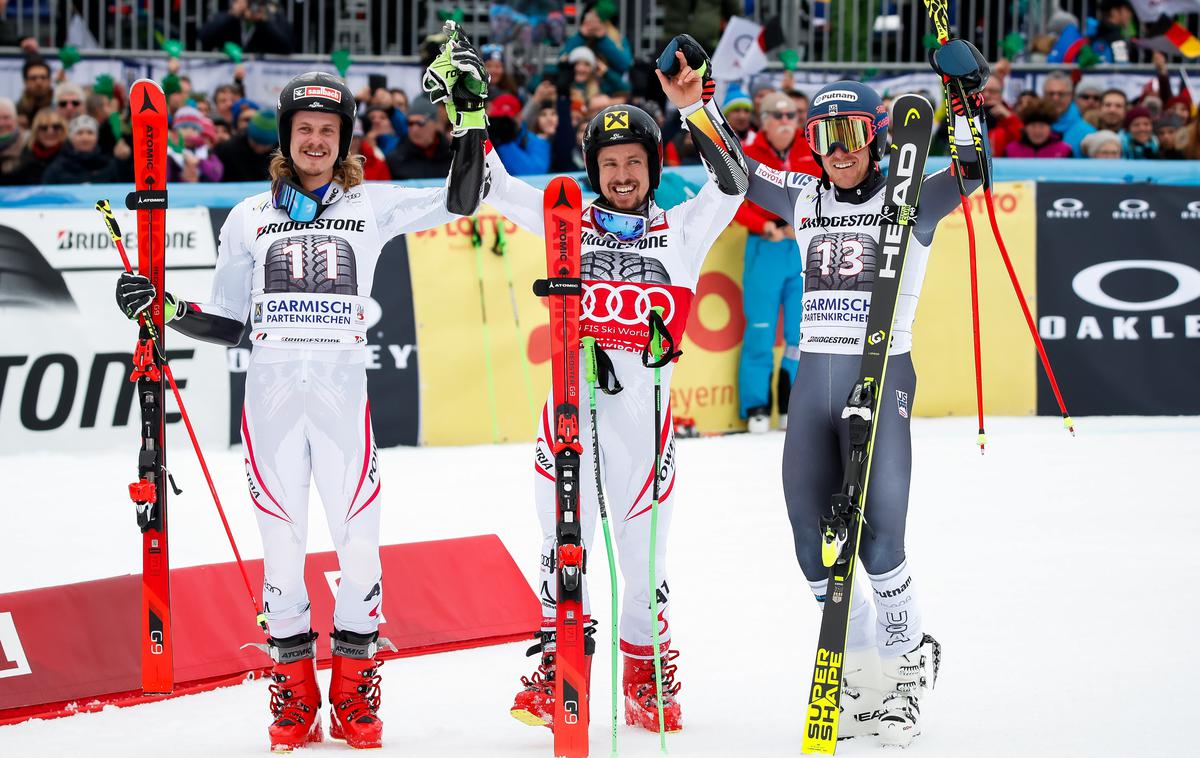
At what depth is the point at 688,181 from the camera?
34.8ft

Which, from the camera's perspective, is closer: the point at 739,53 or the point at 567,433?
the point at 567,433

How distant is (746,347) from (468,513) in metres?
3.16

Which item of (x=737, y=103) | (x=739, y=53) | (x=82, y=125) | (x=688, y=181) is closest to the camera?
(x=82, y=125)

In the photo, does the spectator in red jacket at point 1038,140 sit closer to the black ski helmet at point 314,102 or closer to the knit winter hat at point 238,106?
the knit winter hat at point 238,106

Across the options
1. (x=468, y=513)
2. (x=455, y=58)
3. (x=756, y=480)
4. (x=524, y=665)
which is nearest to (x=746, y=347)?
(x=756, y=480)

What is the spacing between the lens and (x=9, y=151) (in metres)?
10.5

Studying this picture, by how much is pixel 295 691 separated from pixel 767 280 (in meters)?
6.21

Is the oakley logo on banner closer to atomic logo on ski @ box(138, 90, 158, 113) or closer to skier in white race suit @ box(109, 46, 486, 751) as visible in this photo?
skier in white race suit @ box(109, 46, 486, 751)

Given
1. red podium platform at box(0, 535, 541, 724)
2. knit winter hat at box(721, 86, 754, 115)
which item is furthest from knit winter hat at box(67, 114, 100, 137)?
red podium platform at box(0, 535, 541, 724)

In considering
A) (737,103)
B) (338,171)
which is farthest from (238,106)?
(338,171)

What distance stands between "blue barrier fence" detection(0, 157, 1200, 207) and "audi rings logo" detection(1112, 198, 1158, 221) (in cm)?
17

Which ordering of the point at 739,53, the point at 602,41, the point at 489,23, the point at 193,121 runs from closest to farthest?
the point at 193,121 < the point at 739,53 < the point at 602,41 < the point at 489,23

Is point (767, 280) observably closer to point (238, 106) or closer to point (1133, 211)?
point (1133, 211)

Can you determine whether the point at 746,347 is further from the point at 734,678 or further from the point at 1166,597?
the point at 734,678
